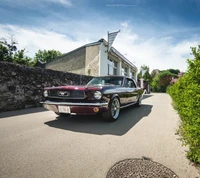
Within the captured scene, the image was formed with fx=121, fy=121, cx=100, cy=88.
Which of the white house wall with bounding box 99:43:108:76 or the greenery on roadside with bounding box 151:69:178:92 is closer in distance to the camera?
the white house wall with bounding box 99:43:108:76

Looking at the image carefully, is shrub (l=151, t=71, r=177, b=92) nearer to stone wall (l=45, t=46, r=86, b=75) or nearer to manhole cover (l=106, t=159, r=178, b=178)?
stone wall (l=45, t=46, r=86, b=75)

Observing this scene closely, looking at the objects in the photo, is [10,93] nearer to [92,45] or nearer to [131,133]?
[131,133]

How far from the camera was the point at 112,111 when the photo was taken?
10.5 feet

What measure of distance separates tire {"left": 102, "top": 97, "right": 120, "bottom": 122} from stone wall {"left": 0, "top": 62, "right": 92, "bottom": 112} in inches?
145

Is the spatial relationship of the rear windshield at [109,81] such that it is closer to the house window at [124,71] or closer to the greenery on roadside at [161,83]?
the house window at [124,71]

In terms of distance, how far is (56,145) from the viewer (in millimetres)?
1938

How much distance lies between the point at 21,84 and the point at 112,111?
394 cm

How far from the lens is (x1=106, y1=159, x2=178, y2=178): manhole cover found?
1.31m

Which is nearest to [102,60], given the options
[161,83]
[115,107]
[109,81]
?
[109,81]

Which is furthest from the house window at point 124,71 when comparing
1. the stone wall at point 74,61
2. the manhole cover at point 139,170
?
the manhole cover at point 139,170

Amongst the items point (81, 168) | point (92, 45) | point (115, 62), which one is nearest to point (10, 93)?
point (81, 168)

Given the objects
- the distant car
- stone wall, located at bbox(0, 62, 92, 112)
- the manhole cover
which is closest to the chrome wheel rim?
the distant car

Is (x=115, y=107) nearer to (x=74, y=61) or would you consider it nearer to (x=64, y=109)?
(x=64, y=109)

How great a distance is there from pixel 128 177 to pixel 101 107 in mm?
1541
